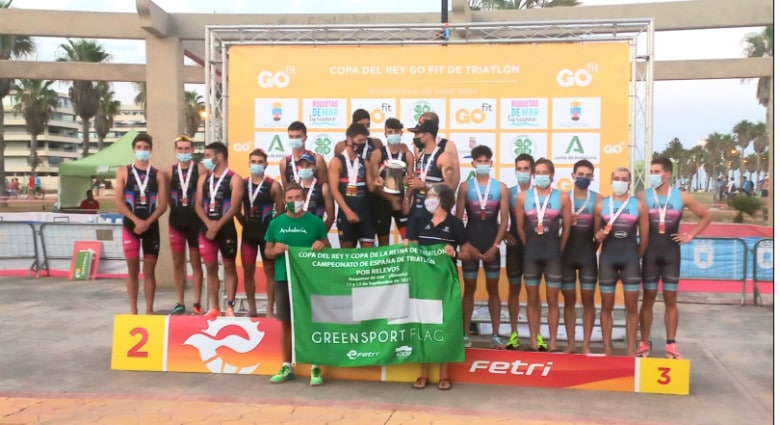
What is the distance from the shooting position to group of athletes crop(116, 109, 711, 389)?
561cm

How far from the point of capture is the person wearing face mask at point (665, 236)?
5699 mm

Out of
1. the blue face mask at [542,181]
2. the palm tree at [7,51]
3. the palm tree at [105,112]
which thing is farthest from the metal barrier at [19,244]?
the palm tree at [105,112]

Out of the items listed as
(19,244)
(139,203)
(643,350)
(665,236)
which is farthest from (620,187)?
(19,244)

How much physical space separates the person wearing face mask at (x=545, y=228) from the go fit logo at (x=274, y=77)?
3.64 metres

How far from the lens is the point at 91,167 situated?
61.0 ft

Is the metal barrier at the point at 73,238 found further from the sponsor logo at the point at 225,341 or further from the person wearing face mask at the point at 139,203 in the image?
the sponsor logo at the point at 225,341

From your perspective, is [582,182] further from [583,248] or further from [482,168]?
[482,168]

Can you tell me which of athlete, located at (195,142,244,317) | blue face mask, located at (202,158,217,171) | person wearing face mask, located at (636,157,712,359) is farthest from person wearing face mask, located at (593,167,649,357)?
blue face mask, located at (202,158,217,171)

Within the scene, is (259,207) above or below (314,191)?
below

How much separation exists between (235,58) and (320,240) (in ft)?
11.7

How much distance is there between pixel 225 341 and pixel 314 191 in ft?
5.60

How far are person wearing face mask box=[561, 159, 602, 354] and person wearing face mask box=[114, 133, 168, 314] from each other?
4289 millimetres

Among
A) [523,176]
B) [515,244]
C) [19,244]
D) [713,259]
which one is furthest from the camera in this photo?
[19,244]

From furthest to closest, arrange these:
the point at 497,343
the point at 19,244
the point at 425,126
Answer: the point at 19,244 → the point at 497,343 → the point at 425,126
